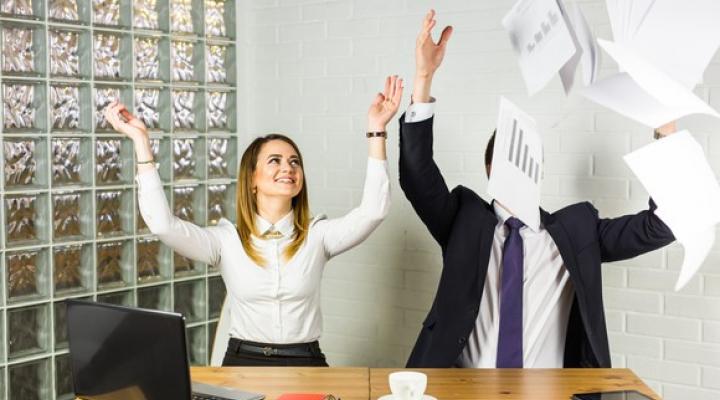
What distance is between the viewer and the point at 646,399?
2283 mm

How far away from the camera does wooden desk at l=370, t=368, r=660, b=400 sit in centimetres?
232

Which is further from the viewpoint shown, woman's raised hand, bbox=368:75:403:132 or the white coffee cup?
woman's raised hand, bbox=368:75:403:132

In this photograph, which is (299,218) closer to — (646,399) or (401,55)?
(401,55)

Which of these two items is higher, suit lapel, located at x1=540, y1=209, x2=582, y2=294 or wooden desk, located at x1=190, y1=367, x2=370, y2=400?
suit lapel, located at x1=540, y1=209, x2=582, y2=294

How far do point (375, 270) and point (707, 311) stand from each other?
1479 millimetres

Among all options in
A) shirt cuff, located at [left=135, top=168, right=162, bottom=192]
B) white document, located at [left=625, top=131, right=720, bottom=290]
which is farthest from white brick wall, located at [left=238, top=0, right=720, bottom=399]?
white document, located at [left=625, top=131, right=720, bottom=290]

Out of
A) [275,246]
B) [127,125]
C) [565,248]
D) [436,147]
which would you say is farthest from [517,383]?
[436,147]

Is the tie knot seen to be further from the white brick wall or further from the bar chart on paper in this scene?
the bar chart on paper

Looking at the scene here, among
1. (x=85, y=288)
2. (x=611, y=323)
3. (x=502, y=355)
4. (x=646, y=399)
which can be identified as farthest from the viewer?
(x=85, y=288)

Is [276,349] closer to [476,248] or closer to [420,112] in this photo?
[476,248]

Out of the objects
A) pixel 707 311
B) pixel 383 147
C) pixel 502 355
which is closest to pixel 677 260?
pixel 707 311

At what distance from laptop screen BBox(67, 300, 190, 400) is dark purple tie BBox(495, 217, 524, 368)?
1212 mm

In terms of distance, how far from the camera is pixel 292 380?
2.44m

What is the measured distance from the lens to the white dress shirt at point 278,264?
10.3 ft
